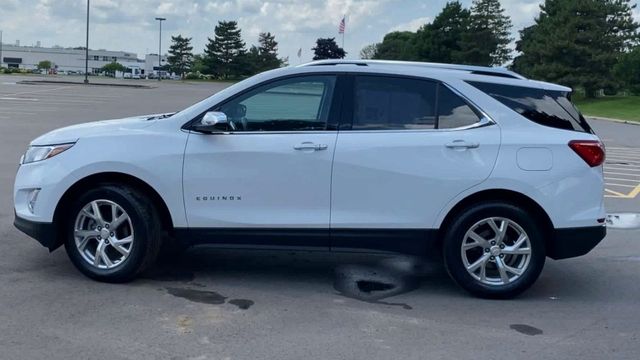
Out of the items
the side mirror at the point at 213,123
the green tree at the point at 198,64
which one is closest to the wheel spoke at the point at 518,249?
the side mirror at the point at 213,123

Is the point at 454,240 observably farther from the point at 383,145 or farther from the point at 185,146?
the point at 185,146

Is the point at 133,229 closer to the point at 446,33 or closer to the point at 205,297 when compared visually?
the point at 205,297

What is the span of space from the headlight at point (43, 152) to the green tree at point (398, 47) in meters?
77.9

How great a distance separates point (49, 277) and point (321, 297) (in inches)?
87.6

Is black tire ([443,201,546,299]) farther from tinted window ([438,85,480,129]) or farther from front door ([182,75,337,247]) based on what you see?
front door ([182,75,337,247])

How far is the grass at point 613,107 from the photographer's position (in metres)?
43.9

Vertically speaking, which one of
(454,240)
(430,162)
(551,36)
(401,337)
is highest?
(551,36)

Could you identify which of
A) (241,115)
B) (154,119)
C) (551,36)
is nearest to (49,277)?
(154,119)

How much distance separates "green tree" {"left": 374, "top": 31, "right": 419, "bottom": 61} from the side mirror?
77.9 meters

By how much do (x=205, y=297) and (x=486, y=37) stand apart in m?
67.1

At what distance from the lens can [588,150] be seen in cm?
558

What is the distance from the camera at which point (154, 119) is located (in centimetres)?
595

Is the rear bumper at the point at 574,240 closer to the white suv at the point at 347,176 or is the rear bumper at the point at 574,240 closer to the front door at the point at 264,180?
the white suv at the point at 347,176

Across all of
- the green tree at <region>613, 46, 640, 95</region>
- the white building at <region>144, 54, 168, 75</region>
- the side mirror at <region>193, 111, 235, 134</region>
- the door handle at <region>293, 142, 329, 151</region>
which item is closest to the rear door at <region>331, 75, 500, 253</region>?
the door handle at <region>293, 142, 329, 151</region>
